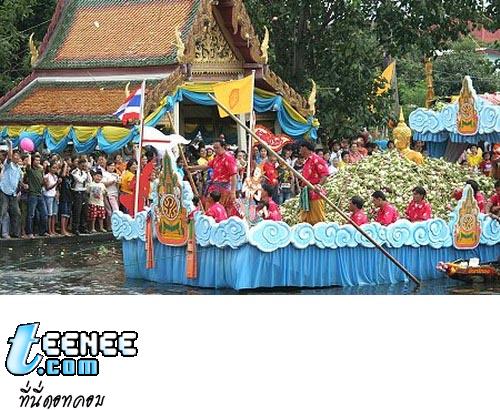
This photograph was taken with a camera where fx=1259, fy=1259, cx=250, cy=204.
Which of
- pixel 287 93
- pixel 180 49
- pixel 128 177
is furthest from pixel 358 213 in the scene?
pixel 287 93

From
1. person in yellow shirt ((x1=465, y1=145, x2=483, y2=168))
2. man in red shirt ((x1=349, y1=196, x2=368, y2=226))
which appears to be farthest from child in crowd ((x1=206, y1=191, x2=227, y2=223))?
person in yellow shirt ((x1=465, y1=145, x2=483, y2=168))

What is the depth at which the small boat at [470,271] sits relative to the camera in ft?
49.9

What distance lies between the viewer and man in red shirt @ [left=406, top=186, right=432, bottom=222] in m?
15.7

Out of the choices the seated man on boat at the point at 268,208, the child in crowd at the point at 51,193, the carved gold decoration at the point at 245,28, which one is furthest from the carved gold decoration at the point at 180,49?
the seated man on boat at the point at 268,208

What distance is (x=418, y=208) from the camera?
15.8m

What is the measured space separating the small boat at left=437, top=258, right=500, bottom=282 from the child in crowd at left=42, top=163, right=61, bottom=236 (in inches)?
299

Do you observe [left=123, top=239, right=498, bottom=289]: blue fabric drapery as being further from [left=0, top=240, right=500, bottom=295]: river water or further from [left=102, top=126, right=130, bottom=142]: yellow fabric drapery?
Answer: [left=102, top=126, right=130, bottom=142]: yellow fabric drapery

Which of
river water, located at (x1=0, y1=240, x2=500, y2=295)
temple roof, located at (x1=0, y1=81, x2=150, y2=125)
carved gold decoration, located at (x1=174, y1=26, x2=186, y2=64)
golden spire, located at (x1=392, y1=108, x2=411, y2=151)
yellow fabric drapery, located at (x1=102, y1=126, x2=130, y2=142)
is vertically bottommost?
river water, located at (x1=0, y1=240, x2=500, y2=295)

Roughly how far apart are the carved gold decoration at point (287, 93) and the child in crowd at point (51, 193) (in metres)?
6.01

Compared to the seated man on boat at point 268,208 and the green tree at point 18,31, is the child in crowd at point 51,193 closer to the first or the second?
the seated man on boat at point 268,208

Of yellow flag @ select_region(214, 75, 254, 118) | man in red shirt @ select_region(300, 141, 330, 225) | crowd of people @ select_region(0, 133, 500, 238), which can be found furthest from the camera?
crowd of people @ select_region(0, 133, 500, 238)

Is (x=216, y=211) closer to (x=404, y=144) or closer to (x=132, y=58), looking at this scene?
(x=404, y=144)

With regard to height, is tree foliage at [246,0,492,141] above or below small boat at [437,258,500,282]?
above

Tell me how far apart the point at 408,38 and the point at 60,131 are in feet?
28.3
